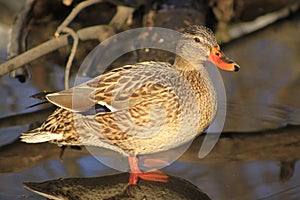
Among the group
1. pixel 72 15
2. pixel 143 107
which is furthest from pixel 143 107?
pixel 72 15

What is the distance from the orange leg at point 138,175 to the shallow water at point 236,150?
0.10 meters

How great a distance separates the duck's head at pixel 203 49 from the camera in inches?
185

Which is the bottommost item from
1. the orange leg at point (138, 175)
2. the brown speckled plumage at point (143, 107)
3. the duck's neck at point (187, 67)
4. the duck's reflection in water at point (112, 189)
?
the duck's reflection in water at point (112, 189)

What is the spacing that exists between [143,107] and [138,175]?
542 mm

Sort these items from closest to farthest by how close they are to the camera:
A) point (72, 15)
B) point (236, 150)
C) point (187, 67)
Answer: point (187, 67) < point (236, 150) < point (72, 15)

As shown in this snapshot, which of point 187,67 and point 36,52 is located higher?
point 36,52

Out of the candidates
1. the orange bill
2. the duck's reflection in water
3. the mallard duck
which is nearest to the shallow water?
the duck's reflection in water

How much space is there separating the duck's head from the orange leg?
2.90ft

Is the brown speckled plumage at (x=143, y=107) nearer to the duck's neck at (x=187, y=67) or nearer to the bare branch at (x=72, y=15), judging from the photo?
the duck's neck at (x=187, y=67)

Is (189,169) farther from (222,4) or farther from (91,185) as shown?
(222,4)

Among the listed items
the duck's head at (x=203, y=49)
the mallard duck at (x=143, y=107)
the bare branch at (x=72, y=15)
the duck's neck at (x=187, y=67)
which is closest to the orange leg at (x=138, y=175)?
the mallard duck at (x=143, y=107)

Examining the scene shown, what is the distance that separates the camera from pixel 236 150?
200 inches

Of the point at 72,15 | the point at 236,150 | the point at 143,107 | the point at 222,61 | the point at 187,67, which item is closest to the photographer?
the point at 143,107

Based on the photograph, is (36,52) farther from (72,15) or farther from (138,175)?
(138,175)
